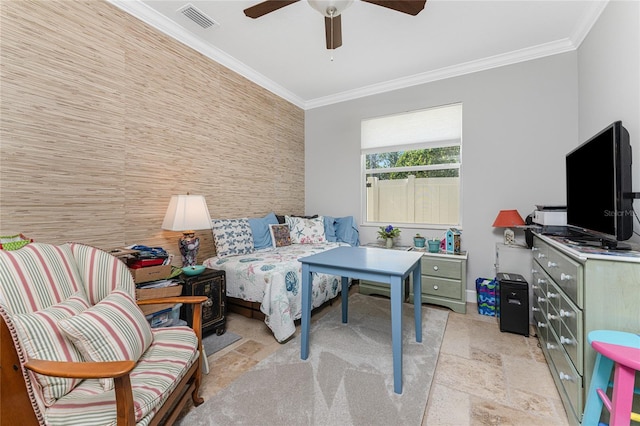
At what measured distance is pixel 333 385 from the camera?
171cm

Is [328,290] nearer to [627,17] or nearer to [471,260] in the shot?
[471,260]

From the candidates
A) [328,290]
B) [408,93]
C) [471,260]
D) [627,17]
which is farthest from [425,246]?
[627,17]

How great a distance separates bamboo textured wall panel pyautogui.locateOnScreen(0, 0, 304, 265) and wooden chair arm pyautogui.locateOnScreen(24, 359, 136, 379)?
1334 millimetres

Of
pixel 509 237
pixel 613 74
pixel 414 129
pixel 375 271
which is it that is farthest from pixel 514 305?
pixel 414 129

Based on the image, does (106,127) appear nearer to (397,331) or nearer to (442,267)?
(397,331)

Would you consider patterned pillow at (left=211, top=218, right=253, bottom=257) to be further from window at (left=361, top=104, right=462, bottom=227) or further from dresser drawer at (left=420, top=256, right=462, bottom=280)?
dresser drawer at (left=420, top=256, right=462, bottom=280)

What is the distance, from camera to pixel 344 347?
215 centimetres

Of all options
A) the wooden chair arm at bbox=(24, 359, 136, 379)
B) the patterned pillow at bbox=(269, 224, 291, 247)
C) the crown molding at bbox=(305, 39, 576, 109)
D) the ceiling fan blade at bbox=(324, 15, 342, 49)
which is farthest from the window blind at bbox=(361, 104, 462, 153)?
the wooden chair arm at bbox=(24, 359, 136, 379)

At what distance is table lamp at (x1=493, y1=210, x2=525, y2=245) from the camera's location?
2.78 meters

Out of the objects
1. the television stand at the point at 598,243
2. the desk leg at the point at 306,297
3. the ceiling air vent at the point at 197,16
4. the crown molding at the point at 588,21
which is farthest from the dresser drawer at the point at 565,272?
the ceiling air vent at the point at 197,16

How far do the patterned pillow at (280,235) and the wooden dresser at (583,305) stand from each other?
2.65 meters

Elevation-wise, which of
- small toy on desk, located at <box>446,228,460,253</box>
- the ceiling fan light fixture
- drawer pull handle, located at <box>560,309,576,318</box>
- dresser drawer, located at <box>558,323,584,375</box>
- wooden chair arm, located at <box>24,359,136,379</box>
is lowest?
dresser drawer, located at <box>558,323,584,375</box>

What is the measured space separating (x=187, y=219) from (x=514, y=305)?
119 inches

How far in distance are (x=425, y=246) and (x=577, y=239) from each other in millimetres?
1715
